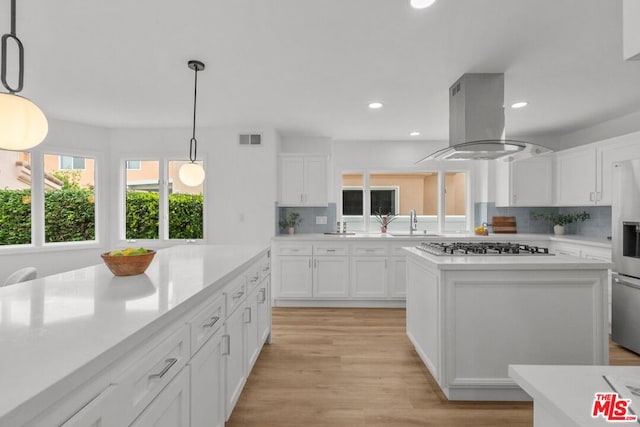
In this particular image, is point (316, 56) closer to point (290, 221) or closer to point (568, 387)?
point (568, 387)

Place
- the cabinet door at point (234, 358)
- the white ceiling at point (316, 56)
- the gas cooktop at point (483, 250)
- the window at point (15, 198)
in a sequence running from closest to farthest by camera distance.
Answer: the cabinet door at point (234, 358)
the white ceiling at point (316, 56)
the gas cooktop at point (483, 250)
the window at point (15, 198)

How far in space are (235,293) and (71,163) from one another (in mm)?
3911

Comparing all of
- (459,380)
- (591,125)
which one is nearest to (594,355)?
(459,380)

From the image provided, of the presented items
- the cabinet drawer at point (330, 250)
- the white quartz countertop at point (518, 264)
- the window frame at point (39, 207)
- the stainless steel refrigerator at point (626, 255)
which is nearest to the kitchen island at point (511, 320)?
the white quartz countertop at point (518, 264)

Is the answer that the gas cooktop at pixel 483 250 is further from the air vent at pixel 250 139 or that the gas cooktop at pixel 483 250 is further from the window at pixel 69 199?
the window at pixel 69 199

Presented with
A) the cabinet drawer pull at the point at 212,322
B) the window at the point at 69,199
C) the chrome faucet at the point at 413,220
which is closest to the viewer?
the cabinet drawer pull at the point at 212,322

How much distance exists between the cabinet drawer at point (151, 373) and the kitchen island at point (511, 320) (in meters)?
1.64

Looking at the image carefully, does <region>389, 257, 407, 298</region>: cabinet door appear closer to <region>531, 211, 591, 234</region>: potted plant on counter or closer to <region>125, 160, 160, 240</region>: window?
<region>531, 211, 591, 234</region>: potted plant on counter

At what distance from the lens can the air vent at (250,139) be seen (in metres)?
4.53

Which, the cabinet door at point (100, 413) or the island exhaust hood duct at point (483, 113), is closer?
the cabinet door at point (100, 413)

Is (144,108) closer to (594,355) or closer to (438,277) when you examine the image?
(438,277)

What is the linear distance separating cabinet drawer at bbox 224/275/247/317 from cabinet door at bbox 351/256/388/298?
242cm

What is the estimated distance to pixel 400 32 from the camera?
2150 mm

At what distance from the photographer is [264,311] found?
2.92 metres
